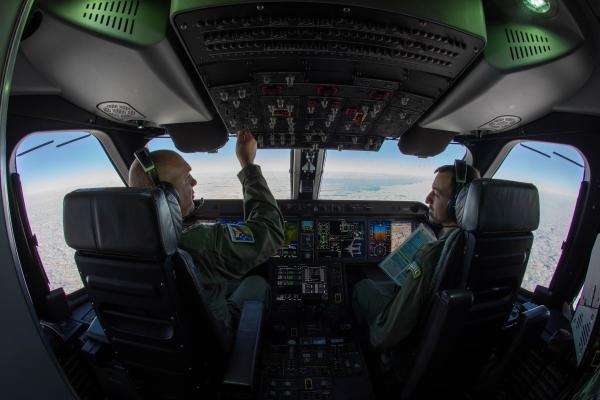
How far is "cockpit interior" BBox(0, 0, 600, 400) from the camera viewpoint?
2.95 ft

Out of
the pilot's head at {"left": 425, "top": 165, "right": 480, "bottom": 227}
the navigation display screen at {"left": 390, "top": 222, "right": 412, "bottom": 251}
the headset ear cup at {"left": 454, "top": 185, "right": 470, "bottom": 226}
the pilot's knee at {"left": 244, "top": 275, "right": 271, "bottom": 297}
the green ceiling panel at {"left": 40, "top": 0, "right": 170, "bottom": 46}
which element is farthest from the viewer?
the navigation display screen at {"left": 390, "top": 222, "right": 412, "bottom": 251}

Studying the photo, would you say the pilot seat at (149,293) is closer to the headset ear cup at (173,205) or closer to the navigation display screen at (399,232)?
the headset ear cup at (173,205)

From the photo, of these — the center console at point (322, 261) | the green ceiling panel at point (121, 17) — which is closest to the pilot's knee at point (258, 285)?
the center console at point (322, 261)

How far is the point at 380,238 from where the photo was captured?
109 inches

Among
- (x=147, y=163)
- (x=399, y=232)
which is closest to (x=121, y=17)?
(x=147, y=163)

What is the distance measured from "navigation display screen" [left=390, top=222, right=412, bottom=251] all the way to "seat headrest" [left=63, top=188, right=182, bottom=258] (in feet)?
7.70

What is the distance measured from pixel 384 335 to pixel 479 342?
522 millimetres

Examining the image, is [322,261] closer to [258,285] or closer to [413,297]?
[258,285]

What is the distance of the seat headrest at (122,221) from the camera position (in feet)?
2.86

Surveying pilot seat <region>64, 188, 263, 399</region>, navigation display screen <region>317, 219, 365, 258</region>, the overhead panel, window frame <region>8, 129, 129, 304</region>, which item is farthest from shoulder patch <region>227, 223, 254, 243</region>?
window frame <region>8, 129, 129, 304</region>

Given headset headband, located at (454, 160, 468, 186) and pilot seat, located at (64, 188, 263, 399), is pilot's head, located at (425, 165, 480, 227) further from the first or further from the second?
pilot seat, located at (64, 188, 263, 399)

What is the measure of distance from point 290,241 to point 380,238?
0.94 metres

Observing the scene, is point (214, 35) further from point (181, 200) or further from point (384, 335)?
point (384, 335)

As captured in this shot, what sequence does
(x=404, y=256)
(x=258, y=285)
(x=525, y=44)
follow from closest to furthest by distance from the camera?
(x=525, y=44)
(x=404, y=256)
(x=258, y=285)
